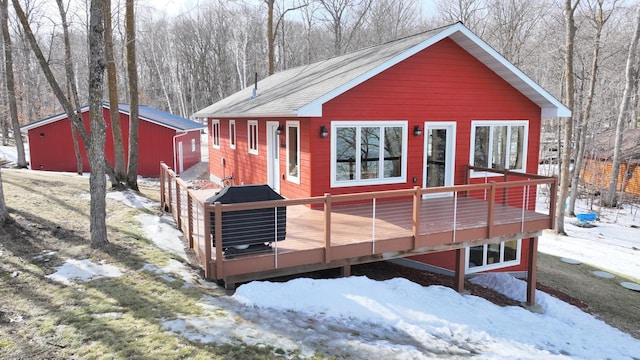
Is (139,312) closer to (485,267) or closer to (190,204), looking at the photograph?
(190,204)

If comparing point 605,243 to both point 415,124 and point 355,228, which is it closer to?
point 415,124

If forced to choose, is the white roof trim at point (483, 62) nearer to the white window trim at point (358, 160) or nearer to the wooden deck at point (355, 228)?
the white window trim at point (358, 160)

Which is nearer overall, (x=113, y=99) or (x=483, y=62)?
(x=483, y=62)

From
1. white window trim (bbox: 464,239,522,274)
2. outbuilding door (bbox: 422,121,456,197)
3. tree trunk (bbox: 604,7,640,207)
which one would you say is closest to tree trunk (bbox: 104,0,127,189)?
outbuilding door (bbox: 422,121,456,197)

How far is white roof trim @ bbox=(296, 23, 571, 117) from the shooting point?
8703 millimetres

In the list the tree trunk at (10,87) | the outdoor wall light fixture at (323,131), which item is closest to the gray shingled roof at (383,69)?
the outdoor wall light fixture at (323,131)

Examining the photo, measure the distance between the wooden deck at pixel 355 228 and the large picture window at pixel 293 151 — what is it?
909mm

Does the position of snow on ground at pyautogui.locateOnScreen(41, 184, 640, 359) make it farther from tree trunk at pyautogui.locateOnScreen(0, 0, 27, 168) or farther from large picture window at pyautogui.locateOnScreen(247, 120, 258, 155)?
tree trunk at pyautogui.locateOnScreen(0, 0, 27, 168)

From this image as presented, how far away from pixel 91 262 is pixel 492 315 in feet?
21.4

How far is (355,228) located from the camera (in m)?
7.95

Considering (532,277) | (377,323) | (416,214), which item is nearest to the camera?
(377,323)

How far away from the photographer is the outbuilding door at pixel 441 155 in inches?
417

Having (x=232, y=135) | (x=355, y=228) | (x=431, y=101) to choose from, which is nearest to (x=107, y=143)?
(x=232, y=135)

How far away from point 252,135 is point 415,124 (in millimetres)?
5205
